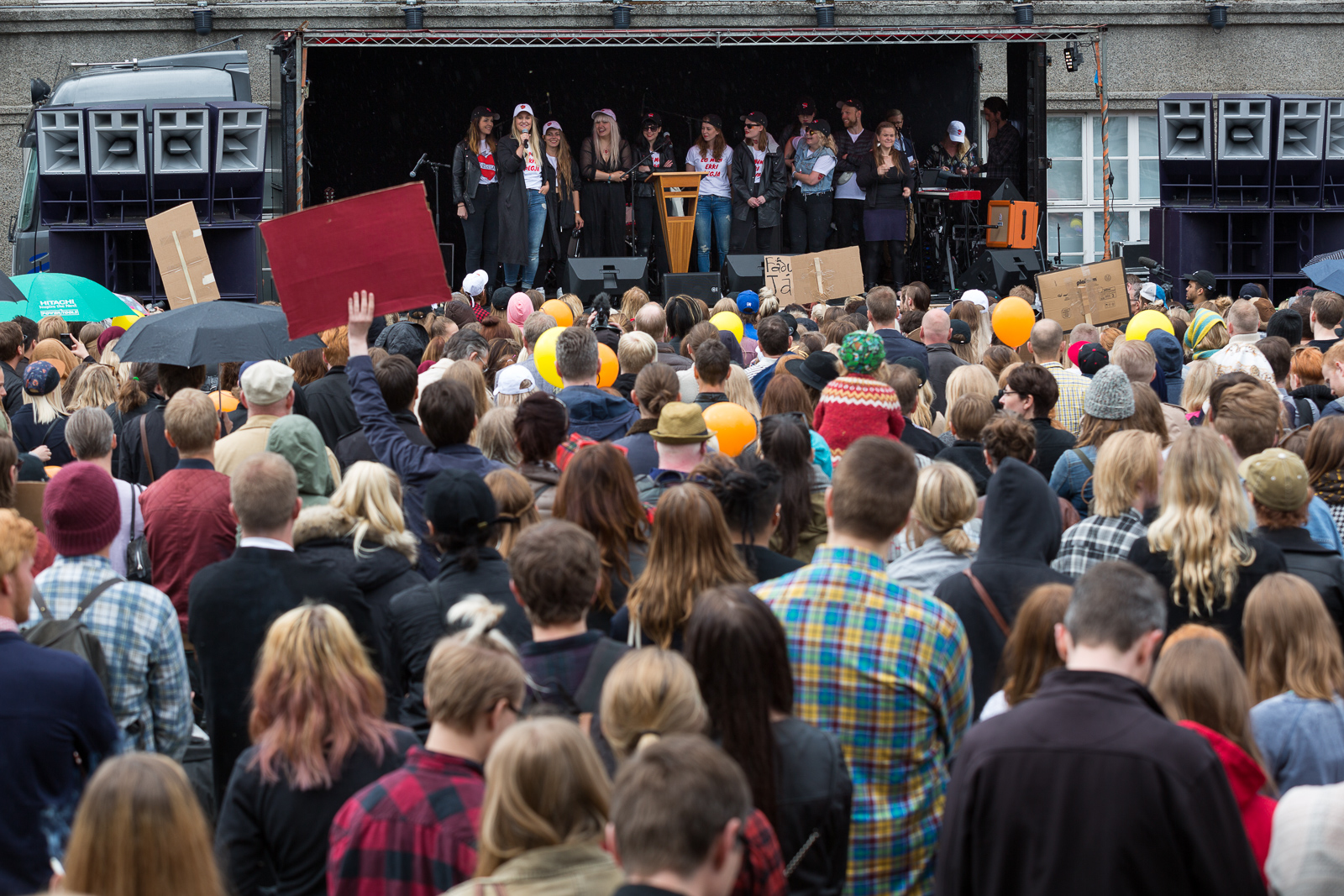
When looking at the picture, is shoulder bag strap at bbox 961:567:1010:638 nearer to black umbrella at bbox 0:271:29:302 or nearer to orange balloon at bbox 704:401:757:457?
orange balloon at bbox 704:401:757:457

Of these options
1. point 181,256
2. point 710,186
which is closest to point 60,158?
point 181,256

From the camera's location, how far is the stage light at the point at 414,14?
55.6 feet

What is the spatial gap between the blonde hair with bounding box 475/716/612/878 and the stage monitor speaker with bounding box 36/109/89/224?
10718 millimetres

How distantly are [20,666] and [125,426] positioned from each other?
3009mm

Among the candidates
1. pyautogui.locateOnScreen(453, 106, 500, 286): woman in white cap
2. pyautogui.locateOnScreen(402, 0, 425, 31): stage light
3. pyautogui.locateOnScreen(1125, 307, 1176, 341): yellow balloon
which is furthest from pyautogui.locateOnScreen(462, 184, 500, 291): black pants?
pyautogui.locateOnScreen(1125, 307, 1176, 341): yellow balloon

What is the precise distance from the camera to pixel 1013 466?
3.88 m

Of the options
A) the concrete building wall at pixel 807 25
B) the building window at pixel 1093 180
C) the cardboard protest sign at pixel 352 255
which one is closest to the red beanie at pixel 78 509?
the cardboard protest sign at pixel 352 255

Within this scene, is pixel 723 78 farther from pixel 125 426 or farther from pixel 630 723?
pixel 630 723

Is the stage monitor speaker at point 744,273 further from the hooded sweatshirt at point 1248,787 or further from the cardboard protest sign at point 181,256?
the hooded sweatshirt at point 1248,787

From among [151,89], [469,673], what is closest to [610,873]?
[469,673]

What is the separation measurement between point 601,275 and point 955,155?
219 inches

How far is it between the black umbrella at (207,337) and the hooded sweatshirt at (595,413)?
4.11ft

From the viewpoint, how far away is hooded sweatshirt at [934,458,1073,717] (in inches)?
143

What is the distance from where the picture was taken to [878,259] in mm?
16172
